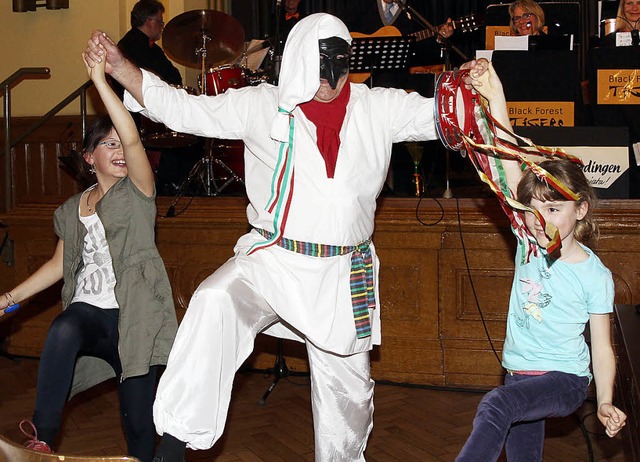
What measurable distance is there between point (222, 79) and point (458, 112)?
3.43m

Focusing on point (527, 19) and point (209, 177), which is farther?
point (209, 177)

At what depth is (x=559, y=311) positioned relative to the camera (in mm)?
2658

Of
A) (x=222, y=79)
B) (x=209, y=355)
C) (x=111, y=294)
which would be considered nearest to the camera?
(x=209, y=355)

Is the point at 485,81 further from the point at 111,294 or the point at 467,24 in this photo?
the point at 467,24

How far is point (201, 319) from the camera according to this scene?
2807mm

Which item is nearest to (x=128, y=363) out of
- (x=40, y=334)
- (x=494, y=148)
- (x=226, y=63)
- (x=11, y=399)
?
(x=494, y=148)

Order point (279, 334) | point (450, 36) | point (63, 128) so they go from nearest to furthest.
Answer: point (279, 334)
point (450, 36)
point (63, 128)

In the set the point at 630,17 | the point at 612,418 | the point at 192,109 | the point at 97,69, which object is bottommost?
the point at 612,418

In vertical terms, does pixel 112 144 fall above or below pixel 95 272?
above

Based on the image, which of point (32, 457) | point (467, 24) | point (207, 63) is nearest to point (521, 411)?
point (32, 457)

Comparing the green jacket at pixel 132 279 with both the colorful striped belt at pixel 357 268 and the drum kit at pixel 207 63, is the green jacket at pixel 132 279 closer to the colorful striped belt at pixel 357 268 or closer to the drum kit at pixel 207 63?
the colorful striped belt at pixel 357 268

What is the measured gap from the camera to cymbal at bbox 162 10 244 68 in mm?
6340

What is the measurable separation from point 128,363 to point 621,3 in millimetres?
4483

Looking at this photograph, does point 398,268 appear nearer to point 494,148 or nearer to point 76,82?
point 494,148
